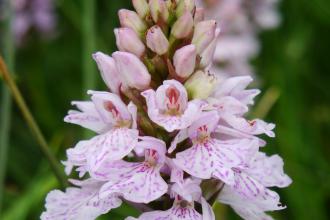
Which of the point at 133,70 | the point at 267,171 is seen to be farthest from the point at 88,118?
the point at 267,171

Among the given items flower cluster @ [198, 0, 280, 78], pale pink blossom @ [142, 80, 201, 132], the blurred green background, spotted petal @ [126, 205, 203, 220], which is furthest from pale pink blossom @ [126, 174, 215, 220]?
flower cluster @ [198, 0, 280, 78]

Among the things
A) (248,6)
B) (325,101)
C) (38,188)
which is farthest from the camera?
(248,6)

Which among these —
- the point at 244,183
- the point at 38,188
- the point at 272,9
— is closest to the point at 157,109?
the point at 244,183

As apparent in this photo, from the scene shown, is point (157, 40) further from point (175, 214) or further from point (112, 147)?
point (175, 214)

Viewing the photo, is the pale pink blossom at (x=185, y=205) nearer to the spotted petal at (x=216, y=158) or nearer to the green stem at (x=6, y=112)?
the spotted petal at (x=216, y=158)

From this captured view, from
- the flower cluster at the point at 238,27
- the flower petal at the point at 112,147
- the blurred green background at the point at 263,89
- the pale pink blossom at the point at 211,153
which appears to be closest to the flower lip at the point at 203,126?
the pale pink blossom at the point at 211,153

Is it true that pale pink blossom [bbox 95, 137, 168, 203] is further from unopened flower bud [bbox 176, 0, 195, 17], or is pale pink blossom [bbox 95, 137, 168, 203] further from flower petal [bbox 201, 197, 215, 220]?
unopened flower bud [bbox 176, 0, 195, 17]

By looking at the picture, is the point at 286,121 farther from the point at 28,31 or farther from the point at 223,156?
the point at 223,156
